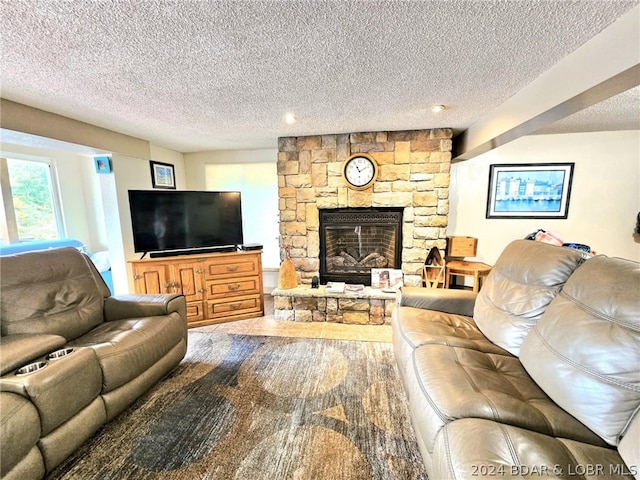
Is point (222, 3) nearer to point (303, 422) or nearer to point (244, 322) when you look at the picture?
point (303, 422)

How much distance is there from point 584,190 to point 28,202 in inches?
292

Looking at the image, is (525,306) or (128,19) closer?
(128,19)

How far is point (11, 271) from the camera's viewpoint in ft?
5.39

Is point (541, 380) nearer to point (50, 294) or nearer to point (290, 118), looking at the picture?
point (290, 118)

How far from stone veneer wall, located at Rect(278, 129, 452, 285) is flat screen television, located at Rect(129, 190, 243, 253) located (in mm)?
662

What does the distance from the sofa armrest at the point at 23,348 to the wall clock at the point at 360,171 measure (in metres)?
2.74

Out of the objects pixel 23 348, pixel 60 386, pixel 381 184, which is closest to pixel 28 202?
pixel 23 348

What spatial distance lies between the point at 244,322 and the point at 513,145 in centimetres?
401

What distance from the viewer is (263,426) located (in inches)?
60.9

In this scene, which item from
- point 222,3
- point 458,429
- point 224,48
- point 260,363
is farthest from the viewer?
point 260,363

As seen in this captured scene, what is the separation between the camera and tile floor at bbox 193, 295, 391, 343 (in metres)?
2.71

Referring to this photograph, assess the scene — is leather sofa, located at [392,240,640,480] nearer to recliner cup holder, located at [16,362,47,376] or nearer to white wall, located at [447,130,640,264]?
recliner cup holder, located at [16,362,47,376]

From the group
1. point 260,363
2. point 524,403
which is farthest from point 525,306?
point 260,363

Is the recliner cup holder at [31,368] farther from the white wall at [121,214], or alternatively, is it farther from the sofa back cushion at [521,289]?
the sofa back cushion at [521,289]
